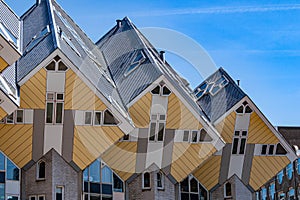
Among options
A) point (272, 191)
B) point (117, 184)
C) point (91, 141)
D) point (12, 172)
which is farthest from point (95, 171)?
point (272, 191)

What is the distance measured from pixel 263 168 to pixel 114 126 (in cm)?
910

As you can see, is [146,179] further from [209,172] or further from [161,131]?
Answer: [209,172]

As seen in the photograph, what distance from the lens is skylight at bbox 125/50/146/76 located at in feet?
96.8

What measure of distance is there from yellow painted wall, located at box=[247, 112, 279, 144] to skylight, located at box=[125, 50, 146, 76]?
604 cm

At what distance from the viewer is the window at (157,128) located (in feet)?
89.9

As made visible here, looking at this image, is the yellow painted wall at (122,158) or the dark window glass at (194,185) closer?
the yellow painted wall at (122,158)

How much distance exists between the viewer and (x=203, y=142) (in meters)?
28.2

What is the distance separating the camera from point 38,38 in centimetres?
2694

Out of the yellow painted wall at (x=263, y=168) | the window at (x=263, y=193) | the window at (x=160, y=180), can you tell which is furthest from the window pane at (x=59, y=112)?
the window at (x=263, y=193)

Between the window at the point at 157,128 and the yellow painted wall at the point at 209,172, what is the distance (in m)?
3.49

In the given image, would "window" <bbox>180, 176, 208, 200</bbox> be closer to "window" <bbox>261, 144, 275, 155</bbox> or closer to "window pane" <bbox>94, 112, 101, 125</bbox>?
"window" <bbox>261, 144, 275, 155</bbox>

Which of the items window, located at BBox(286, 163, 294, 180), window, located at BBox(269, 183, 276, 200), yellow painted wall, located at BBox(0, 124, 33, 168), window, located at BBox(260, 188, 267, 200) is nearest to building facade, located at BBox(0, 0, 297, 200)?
yellow painted wall, located at BBox(0, 124, 33, 168)

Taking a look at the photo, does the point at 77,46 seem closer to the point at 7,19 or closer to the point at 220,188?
the point at 7,19

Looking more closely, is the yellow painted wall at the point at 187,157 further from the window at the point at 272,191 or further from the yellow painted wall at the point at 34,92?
the window at the point at 272,191
